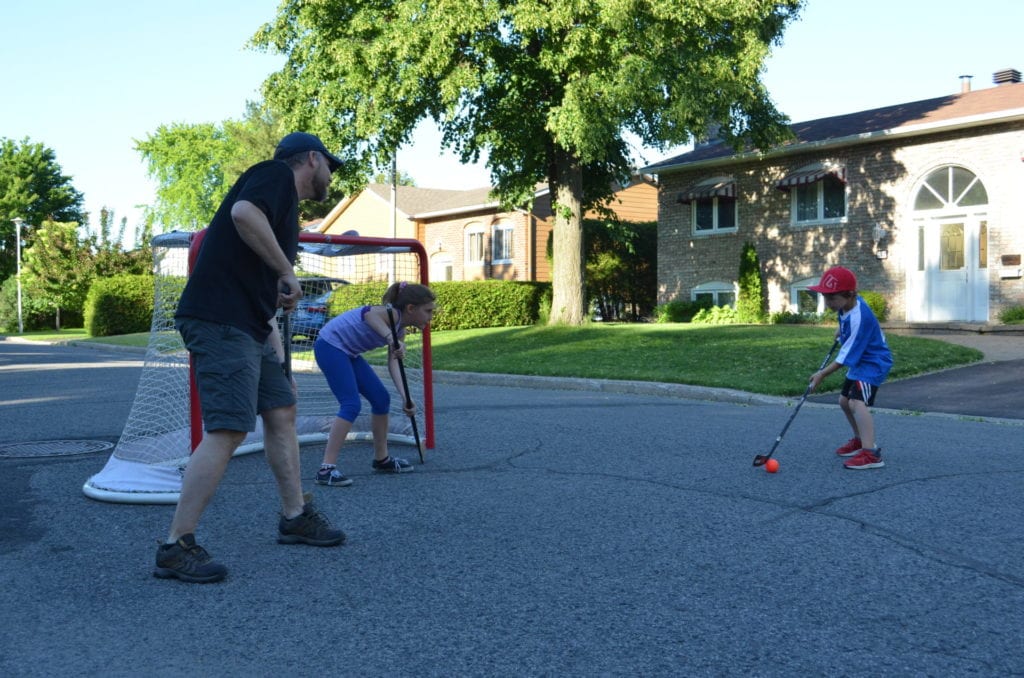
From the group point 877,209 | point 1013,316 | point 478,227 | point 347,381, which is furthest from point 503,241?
point 347,381

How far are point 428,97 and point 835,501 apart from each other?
18715 millimetres

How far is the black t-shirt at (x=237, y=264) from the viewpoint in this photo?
14.6 feet

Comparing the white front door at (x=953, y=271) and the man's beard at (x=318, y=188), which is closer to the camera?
the man's beard at (x=318, y=188)

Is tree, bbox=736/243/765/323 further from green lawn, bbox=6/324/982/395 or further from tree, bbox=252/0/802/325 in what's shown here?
green lawn, bbox=6/324/982/395

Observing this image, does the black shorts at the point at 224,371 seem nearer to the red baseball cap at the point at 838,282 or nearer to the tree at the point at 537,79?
the red baseball cap at the point at 838,282

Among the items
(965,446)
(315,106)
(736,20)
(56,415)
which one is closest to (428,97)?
(315,106)

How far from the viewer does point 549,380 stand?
14.9 meters

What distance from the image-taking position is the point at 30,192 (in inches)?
2936

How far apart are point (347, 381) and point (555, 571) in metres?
2.72

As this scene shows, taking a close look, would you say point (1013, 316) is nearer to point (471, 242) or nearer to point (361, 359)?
point (361, 359)

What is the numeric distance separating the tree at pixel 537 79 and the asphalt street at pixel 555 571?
1417 centimetres

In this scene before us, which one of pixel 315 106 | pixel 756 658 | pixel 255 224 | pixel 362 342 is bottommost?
pixel 756 658

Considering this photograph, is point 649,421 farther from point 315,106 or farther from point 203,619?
point 315,106

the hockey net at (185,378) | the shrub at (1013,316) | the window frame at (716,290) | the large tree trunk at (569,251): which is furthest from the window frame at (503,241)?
the hockey net at (185,378)
